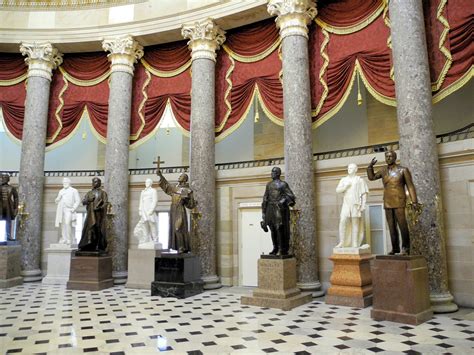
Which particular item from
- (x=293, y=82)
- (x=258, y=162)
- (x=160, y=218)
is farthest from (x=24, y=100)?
(x=293, y=82)

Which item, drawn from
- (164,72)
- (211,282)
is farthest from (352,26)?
(211,282)

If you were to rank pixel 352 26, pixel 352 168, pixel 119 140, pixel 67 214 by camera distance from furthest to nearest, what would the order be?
1. pixel 119 140
2. pixel 67 214
3. pixel 352 26
4. pixel 352 168

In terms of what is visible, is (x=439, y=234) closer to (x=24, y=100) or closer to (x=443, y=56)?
(x=443, y=56)

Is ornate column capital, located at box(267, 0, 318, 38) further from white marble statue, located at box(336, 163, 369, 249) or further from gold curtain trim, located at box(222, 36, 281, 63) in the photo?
white marble statue, located at box(336, 163, 369, 249)

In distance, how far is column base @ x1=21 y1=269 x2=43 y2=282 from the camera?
10.5m

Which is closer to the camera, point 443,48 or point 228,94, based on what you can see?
point 443,48

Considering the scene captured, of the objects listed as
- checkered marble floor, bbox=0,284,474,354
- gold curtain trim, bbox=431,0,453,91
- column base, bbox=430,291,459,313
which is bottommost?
checkered marble floor, bbox=0,284,474,354

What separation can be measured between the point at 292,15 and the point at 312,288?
19.9 feet

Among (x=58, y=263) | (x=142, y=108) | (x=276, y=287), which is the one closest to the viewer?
(x=276, y=287)

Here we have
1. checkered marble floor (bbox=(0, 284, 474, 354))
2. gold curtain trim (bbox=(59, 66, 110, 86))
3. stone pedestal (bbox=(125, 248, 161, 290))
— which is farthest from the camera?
gold curtain trim (bbox=(59, 66, 110, 86))

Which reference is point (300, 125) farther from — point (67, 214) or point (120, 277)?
point (67, 214)

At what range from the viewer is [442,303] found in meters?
6.62

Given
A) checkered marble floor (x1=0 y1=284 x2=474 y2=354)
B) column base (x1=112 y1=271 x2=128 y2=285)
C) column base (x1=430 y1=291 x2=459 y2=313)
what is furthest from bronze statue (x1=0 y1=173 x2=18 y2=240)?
column base (x1=430 y1=291 x2=459 y2=313)

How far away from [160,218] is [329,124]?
583 centimetres
